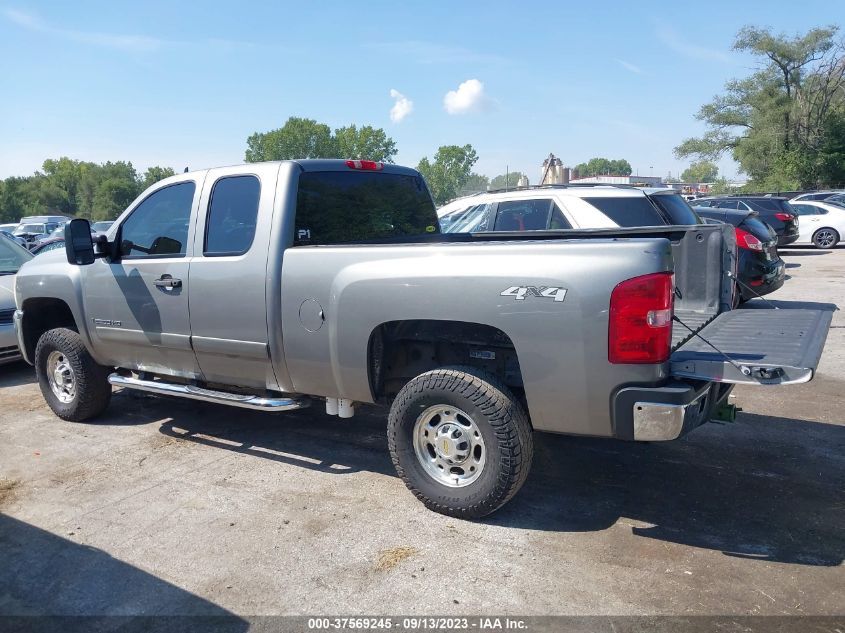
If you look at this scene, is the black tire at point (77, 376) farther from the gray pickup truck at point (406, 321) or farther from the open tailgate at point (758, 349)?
the open tailgate at point (758, 349)

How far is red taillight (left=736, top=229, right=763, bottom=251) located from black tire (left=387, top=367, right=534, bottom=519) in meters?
6.80

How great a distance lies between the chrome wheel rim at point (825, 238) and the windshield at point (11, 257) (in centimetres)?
2112

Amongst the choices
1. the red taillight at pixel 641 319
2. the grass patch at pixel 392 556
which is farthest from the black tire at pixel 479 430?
the red taillight at pixel 641 319

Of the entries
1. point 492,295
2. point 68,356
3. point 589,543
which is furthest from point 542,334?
point 68,356

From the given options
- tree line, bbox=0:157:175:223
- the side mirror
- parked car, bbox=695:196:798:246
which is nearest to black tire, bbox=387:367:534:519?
the side mirror

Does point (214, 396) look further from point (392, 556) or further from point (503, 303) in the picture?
point (503, 303)

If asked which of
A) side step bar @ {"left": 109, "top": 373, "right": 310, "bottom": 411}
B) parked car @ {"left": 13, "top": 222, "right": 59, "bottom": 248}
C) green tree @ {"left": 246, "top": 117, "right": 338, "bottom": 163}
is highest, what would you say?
green tree @ {"left": 246, "top": 117, "right": 338, "bottom": 163}

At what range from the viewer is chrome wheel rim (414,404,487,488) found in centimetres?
401

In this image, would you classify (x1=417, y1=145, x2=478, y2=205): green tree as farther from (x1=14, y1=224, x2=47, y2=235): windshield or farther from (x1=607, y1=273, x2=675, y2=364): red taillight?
(x1=607, y1=273, x2=675, y2=364): red taillight

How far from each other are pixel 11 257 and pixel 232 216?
5646mm

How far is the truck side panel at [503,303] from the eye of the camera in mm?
3445

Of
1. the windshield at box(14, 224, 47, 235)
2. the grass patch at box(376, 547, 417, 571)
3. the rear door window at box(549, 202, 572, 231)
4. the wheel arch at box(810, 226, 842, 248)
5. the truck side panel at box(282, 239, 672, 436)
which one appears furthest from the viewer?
the windshield at box(14, 224, 47, 235)

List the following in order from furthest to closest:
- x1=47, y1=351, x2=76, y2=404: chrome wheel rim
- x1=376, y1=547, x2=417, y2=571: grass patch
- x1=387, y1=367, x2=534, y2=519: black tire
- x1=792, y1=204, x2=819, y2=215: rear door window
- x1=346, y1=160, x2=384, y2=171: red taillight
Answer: x1=792, y1=204, x2=819, y2=215: rear door window
x1=47, y1=351, x2=76, y2=404: chrome wheel rim
x1=346, y1=160, x2=384, y2=171: red taillight
x1=387, y1=367, x2=534, y2=519: black tire
x1=376, y1=547, x2=417, y2=571: grass patch

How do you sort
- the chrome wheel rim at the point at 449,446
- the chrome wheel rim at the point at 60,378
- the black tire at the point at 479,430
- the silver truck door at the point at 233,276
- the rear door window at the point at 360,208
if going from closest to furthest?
Result: the black tire at the point at 479,430 < the chrome wheel rim at the point at 449,446 < the silver truck door at the point at 233,276 < the rear door window at the point at 360,208 < the chrome wheel rim at the point at 60,378
